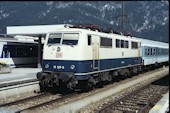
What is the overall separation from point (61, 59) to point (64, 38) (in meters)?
1.05

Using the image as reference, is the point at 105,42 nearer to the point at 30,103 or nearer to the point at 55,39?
the point at 55,39

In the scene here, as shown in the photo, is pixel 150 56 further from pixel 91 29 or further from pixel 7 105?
pixel 7 105

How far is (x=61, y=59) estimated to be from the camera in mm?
16797

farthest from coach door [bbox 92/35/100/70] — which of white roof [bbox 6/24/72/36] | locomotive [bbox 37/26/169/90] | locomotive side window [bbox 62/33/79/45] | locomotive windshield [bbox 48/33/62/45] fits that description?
white roof [bbox 6/24/72/36]

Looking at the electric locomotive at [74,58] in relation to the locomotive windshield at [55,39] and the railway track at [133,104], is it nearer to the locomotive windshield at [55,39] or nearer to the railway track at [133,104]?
the locomotive windshield at [55,39]

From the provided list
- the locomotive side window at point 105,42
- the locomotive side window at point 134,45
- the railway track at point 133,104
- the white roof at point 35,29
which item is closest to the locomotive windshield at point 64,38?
the locomotive side window at point 105,42

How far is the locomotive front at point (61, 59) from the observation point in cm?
1655

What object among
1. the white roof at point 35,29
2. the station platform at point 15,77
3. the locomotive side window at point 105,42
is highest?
the white roof at point 35,29

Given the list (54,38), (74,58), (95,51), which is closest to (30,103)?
(74,58)

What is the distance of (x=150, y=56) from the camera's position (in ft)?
113

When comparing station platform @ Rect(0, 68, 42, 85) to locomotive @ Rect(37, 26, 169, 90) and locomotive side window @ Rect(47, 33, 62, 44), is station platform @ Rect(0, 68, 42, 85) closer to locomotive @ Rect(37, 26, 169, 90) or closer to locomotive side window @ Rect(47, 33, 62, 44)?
locomotive @ Rect(37, 26, 169, 90)

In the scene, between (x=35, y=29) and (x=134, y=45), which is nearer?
(x=134, y=45)

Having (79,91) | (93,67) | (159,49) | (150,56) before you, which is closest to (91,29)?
(93,67)

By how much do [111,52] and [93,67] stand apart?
9.64 ft
